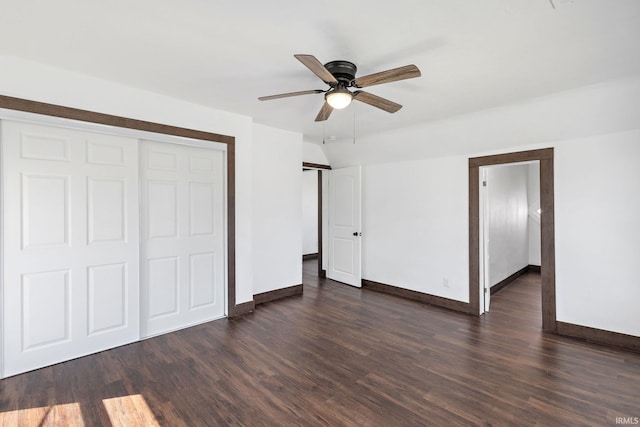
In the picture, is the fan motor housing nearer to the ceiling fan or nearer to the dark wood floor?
the ceiling fan

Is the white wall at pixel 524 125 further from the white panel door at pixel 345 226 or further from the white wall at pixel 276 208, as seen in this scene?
the white wall at pixel 276 208

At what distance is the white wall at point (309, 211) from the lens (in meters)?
8.34

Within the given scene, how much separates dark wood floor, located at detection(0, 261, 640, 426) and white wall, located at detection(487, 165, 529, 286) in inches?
62.8

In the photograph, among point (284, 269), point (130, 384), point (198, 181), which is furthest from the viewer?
point (284, 269)

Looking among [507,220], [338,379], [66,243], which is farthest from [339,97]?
[507,220]

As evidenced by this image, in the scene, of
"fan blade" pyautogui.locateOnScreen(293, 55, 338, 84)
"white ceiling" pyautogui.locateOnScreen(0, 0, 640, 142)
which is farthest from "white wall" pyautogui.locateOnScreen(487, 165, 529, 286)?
"fan blade" pyautogui.locateOnScreen(293, 55, 338, 84)

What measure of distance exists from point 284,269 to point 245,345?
5.57 feet

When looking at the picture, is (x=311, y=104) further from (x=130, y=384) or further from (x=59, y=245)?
(x=130, y=384)

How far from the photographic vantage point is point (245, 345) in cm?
312

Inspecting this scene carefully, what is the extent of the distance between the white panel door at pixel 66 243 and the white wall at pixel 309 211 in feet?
17.7

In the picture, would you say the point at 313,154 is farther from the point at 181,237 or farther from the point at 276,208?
the point at 181,237

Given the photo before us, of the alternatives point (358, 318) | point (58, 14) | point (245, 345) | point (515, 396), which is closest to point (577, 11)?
point (515, 396)

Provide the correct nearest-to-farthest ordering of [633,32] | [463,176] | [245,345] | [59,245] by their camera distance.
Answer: [633,32]
[59,245]
[245,345]
[463,176]

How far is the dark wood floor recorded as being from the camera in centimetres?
208
